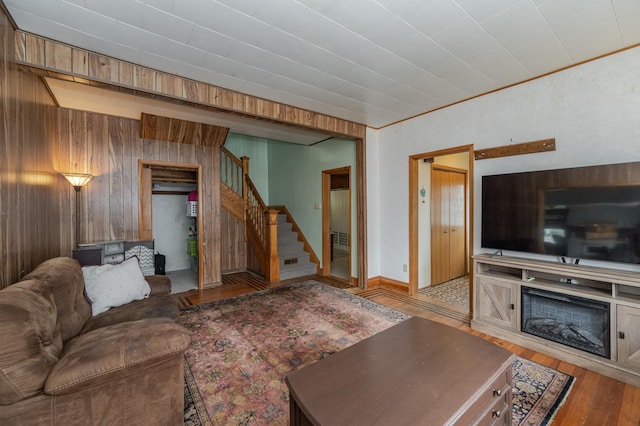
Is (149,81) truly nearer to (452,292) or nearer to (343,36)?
(343,36)

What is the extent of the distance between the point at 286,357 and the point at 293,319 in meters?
0.77

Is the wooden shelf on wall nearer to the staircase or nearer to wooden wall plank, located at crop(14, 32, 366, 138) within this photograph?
wooden wall plank, located at crop(14, 32, 366, 138)

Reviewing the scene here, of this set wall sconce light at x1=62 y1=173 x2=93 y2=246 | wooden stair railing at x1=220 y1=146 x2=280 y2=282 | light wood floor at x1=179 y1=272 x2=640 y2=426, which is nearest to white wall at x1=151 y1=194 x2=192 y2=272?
wooden stair railing at x1=220 y1=146 x2=280 y2=282

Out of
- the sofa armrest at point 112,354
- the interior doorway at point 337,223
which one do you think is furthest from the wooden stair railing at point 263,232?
the sofa armrest at point 112,354

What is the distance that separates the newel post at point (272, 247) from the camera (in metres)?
4.74

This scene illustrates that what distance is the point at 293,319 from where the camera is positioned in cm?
314

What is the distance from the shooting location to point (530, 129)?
285 centimetres

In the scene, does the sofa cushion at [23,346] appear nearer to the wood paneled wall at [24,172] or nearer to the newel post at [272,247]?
the wood paneled wall at [24,172]

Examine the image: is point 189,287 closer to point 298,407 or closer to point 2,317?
point 2,317

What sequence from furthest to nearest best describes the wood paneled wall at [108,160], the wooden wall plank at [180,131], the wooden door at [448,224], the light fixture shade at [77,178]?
the wooden door at [448,224] < the wooden wall plank at [180,131] < the wood paneled wall at [108,160] < the light fixture shade at [77,178]

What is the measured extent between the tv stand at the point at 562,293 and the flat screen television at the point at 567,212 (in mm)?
167

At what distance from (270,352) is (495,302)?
2.38 meters

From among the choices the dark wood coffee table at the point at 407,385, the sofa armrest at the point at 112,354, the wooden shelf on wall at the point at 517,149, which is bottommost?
the dark wood coffee table at the point at 407,385

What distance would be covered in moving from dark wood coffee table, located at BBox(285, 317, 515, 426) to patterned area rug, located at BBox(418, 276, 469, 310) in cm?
238
